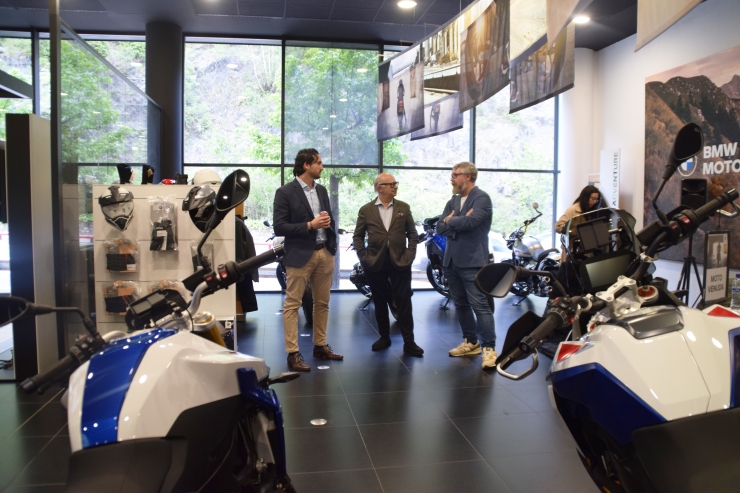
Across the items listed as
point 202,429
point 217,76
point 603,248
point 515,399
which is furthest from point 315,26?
point 202,429

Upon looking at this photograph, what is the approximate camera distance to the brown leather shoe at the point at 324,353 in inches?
192

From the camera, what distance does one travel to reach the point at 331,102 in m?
9.02

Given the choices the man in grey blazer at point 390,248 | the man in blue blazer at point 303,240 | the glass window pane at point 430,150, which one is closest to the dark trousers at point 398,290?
the man in grey blazer at point 390,248

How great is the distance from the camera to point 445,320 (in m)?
6.69

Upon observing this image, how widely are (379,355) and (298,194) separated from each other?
1.57 meters

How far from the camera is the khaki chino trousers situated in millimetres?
4582

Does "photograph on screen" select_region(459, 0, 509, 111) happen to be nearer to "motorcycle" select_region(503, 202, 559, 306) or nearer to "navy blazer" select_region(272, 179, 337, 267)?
"navy blazer" select_region(272, 179, 337, 267)

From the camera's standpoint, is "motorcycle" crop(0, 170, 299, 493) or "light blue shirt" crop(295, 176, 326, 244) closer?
"motorcycle" crop(0, 170, 299, 493)

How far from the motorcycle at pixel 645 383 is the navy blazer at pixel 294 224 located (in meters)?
3.20

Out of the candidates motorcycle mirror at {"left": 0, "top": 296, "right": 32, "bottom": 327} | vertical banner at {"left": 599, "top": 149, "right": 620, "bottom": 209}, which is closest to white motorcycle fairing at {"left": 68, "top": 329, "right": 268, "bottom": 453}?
motorcycle mirror at {"left": 0, "top": 296, "right": 32, "bottom": 327}

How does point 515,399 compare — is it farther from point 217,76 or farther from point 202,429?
point 217,76

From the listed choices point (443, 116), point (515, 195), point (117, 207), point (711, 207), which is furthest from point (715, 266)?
point (515, 195)

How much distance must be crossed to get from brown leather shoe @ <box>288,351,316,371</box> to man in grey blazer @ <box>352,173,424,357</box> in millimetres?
969

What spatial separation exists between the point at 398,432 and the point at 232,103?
7.05 meters
